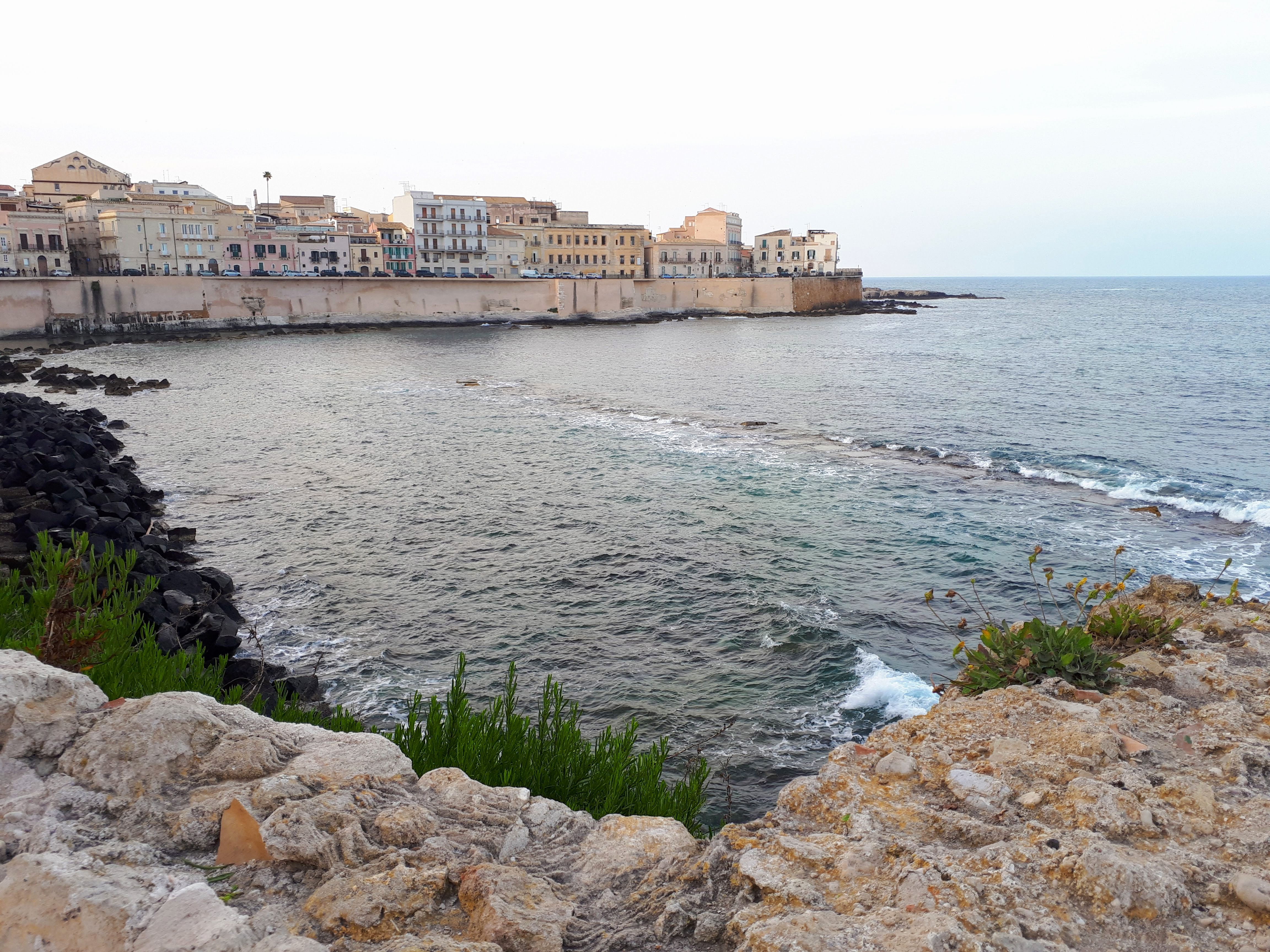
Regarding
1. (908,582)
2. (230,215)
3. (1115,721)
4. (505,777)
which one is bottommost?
(908,582)

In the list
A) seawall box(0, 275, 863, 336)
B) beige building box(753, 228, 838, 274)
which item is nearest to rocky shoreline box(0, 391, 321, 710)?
seawall box(0, 275, 863, 336)

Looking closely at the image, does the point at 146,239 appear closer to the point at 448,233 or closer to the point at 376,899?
the point at 448,233

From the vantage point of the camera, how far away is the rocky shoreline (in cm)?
917

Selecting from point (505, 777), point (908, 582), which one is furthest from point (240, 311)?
point (505, 777)

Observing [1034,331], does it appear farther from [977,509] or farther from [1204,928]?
[1204,928]

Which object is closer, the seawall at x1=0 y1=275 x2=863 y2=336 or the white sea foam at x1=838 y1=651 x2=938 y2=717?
the white sea foam at x1=838 y1=651 x2=938 y2=717

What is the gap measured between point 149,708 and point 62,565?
4.27 m

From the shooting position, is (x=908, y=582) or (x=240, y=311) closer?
(x=908, y=582)

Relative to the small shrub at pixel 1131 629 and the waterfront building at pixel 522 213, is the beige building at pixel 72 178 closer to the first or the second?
the waterfront building at pixel 522 213

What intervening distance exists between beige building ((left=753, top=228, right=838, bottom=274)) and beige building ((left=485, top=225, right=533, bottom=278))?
35.9m

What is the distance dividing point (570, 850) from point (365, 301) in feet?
234

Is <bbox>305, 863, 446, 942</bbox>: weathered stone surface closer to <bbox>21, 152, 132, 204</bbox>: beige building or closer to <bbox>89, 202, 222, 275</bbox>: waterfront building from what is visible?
<bbox>89, 202, 222, 275</bbox>: waterfront building

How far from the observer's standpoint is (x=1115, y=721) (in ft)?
15.1

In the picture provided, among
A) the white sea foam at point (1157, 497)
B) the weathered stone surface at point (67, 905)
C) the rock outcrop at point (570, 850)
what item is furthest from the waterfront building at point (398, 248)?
the weathered stone surface at point (67, 905)
